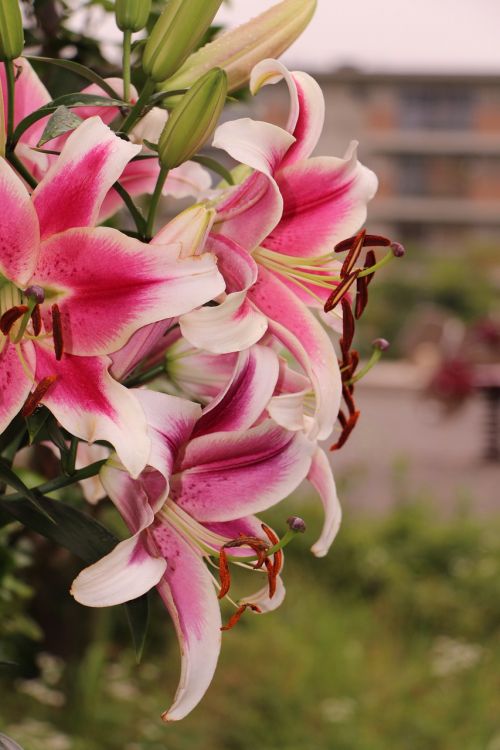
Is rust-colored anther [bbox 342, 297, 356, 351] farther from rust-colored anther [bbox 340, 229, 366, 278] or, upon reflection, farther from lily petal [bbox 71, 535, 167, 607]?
lily petal [bbox 71, 535, 167, 607]

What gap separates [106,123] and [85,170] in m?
0.12

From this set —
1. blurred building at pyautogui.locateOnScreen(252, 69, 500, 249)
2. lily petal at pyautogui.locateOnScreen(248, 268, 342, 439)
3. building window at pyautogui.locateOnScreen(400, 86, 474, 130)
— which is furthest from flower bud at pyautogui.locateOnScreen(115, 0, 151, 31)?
building window at pyautogui.locateOnScreen(400, 86, 474, 130)

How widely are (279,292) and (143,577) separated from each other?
13 cm

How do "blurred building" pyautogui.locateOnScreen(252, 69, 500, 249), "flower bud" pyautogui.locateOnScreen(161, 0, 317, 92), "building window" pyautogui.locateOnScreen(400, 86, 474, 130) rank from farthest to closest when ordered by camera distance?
"building window" pyautogui.locateOnScreen(400, 86, 474, 130), "blurred building" pyautogui.locateOnScreen(252, 69, 500, 249), "flower bud" pyautogui.locateOnScreen(161, 0, 317, 92)

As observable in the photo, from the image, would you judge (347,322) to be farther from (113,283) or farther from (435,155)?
(435,155)

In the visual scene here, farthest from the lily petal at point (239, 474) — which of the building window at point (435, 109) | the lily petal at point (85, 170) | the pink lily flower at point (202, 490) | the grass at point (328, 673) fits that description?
the building window at point (435, 109)

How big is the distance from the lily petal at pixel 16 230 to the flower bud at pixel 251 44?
0.12 metres

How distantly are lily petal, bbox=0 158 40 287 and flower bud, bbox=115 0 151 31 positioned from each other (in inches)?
4.7

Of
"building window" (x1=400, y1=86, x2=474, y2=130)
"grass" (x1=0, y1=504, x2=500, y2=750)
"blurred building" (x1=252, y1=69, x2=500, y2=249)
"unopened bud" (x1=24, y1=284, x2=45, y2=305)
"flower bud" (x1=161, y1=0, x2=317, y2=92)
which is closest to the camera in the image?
"unopened bud" (x1=24, y1=284, x2=45, y2=305)

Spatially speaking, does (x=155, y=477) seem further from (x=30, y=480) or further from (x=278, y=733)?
(x=278, y=733)

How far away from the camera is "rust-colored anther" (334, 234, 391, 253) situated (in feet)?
1.43

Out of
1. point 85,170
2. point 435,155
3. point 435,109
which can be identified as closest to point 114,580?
point 85,170

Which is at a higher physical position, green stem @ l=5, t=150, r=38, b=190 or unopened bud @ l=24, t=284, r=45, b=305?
green stem @ l=5, t=150, r=38, b=190

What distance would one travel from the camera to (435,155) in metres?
26.5
